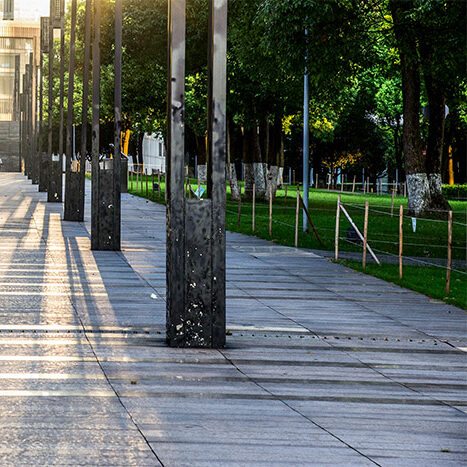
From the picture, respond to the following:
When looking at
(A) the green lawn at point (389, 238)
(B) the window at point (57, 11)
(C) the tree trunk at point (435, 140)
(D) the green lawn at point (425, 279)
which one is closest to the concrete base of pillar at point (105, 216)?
(D) the green lawn at point (425, 279)

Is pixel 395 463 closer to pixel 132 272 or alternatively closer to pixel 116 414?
pixel 116 414

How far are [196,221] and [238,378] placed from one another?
206 centimetres

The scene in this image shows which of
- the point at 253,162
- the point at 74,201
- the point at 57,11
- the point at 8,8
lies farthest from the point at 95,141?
the point at 8,8

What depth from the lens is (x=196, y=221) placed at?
1071 centimetres

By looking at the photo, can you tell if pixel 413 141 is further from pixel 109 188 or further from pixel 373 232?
pixel 109 188

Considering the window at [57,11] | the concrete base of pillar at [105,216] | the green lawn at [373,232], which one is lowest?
the green lawn at [373,232]

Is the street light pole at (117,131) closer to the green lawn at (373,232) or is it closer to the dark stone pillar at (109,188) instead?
the dark stone pillar at (109,188)

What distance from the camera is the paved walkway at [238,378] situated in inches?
267

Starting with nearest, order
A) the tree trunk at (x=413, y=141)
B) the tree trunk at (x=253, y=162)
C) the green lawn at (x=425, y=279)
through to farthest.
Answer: the green lawn at (x=425, y=279)
the tree trunk at (x=413, y=141)
the tree trunk at (x=253, y=162)

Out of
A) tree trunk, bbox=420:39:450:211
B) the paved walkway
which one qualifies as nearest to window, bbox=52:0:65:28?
tree trunk, bbox=420:39:450:211

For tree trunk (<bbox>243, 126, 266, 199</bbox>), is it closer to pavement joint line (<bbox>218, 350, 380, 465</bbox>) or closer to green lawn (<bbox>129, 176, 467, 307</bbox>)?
green lawn (<bbox>129, 176, 467, 307</bbox>)

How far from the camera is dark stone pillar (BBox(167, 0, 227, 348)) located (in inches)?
417

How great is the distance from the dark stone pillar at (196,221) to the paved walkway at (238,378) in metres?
0.32

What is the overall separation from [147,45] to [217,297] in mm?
38106
